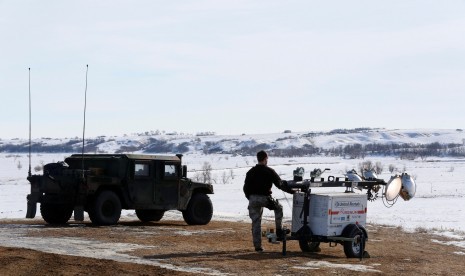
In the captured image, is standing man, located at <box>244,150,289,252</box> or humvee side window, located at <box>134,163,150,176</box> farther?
humvee side window, located at <box>134,163,150,176</box>

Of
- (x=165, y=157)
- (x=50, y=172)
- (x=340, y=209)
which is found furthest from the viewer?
(x=165, y=157)

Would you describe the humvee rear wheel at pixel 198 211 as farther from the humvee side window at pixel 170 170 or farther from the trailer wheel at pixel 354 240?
A: the trailer wheel at pixel 354 240

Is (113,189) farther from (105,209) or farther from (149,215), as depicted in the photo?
(149,215)

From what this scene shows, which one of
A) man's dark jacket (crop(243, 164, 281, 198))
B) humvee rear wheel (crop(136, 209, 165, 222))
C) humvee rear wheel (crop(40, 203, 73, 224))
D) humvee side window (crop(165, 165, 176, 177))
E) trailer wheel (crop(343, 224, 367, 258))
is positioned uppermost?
man's dark jacket (crop(243, 164, 281, 198))

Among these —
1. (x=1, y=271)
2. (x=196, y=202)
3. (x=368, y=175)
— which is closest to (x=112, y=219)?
(x=196, y=202)

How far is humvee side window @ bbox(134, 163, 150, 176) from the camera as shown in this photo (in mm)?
21062

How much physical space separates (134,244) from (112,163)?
5330 millimetres

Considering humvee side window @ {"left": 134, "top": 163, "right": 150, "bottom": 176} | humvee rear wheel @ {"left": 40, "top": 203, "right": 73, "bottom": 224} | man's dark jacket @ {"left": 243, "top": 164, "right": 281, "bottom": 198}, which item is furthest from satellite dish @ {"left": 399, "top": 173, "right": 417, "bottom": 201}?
humvee rear wheel @ {"left": 40, "top": 203, "right": 73, "bottom": 224}

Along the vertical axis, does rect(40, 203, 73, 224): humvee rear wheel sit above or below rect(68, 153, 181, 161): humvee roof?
below

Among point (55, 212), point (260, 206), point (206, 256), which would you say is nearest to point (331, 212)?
point (260, 206)

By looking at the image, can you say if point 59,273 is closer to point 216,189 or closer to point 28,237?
point 28,237

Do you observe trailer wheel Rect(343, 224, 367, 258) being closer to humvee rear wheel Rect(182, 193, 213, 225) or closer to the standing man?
the standing man

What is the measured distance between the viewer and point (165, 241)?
16781mm

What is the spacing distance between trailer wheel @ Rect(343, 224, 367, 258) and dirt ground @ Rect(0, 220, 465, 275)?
0.25 meters
